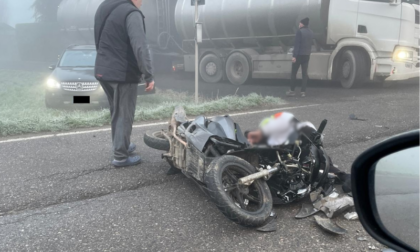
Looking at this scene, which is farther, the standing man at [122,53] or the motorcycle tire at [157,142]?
the motorcycle tire at [157,142]

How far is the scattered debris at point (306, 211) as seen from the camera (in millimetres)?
3104

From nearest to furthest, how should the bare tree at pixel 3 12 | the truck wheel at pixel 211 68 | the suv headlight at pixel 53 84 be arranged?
the suv headlight at pixel 53 84 → the truck wheel at pixel 211 68 → the bare tree at pixel 3 12

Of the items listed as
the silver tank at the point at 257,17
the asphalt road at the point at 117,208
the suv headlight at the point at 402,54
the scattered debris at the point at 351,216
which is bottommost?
the asphalt road at the point at 117,208

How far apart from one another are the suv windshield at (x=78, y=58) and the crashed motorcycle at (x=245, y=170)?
778cm

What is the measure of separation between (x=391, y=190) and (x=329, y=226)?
1735mm

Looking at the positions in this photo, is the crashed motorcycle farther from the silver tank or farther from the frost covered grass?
the silver tank

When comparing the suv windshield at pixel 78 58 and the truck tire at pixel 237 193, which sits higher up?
the suv windshield at pixel 78 58

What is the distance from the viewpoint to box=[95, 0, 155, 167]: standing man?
3.91 metres

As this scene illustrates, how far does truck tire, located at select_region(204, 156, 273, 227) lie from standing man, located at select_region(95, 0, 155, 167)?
1601 mm

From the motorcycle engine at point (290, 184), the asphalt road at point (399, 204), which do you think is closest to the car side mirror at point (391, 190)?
the asphalt road at point (399, 204)

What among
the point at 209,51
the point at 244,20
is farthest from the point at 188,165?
the point at 209,51

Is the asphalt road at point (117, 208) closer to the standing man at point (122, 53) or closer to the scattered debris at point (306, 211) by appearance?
the scattered debris at point (306, 211)

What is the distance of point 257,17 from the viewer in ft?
36.1

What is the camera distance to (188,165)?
3.29 metres
